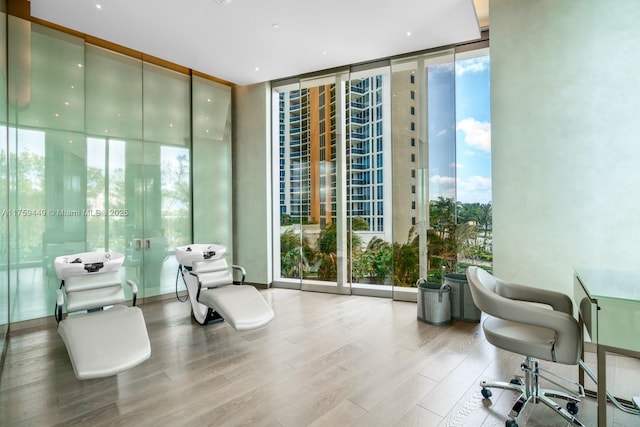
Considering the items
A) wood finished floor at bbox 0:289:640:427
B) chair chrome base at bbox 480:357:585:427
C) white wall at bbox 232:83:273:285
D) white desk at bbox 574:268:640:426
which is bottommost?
wood finished floor at bbox 0:289:640:427

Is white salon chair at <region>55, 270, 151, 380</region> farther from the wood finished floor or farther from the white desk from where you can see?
the white desk

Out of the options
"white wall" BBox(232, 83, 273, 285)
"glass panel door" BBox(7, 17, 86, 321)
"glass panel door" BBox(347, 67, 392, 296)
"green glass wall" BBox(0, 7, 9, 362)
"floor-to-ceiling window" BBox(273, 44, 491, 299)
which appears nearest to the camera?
"green glass wall" BBox(0, 7, 9, 362)

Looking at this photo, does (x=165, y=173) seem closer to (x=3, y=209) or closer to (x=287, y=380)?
(x=3, y=209)

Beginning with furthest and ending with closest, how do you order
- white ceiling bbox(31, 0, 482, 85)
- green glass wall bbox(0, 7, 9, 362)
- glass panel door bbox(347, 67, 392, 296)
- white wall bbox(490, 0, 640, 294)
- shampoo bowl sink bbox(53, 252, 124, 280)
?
glass panel door bbox(347, 67, 392, 296)
white ceiling bbox(31, 0, 482, 85)
shampoo bowl sink bbox(53, 252, 124, 280)
green glass wall bbox(0, 7, 9, 362)
white wall bbox(490, 0, 640, 294)

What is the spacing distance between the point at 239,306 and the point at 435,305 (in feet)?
7.40

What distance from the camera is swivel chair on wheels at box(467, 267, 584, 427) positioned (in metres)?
2.07

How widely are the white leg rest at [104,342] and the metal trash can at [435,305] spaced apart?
9.81 feet

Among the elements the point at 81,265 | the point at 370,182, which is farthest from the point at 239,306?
the point at 370,182

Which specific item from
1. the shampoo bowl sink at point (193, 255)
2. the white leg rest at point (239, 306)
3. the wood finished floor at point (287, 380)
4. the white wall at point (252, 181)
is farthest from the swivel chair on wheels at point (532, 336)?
the white wall at point (252, 181)

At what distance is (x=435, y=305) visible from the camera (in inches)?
160

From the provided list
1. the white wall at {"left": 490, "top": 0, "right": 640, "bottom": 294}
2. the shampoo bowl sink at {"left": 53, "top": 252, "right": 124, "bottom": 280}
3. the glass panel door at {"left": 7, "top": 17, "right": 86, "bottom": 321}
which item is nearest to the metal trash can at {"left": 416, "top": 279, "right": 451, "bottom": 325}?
the white wall at {"left": 490, "top": 0, "right": 640, "bottom": 294}

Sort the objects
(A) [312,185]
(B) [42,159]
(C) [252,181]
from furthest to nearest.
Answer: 1. (C) [252,181]
2. (A) [312,185]
3. (B) [42,159]

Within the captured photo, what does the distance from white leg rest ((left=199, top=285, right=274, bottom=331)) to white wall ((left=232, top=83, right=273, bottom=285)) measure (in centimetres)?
235

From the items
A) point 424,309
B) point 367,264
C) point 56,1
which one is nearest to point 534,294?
point 424,309
